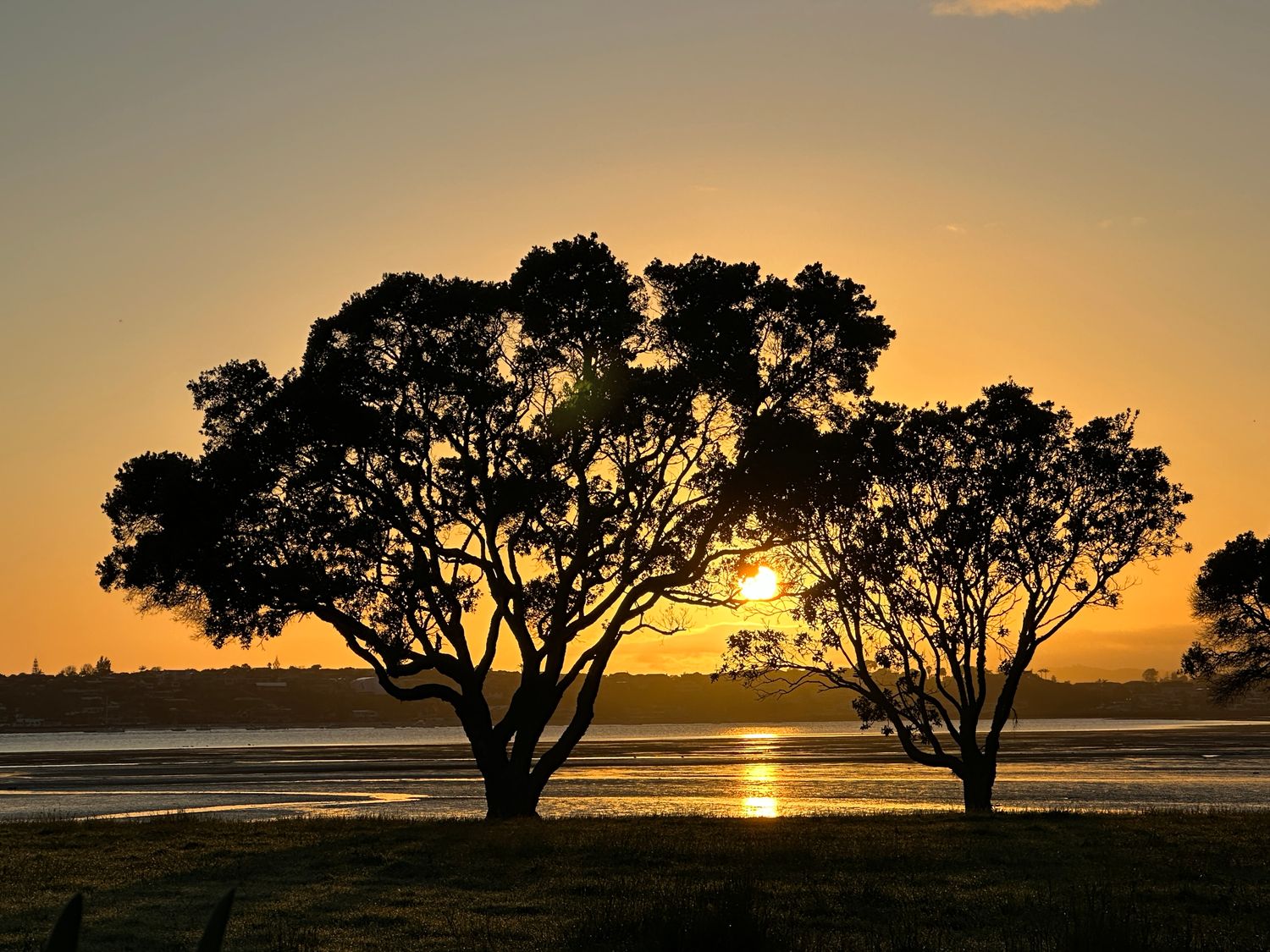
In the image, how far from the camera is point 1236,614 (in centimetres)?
5156

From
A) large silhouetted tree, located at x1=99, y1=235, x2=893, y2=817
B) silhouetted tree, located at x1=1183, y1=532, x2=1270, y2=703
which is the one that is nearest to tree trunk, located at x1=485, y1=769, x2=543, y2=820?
large silhouetted tree, located at x1=99, y1=235, x2=893, y2=817

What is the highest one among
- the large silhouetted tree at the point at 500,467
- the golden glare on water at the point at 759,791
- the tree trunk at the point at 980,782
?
the large silhouetted tree at the point at 500,467

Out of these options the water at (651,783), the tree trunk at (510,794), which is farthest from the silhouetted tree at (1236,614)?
the tree trunk at (510,794)

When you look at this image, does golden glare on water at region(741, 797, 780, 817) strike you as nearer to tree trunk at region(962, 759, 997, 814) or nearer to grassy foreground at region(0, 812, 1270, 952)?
tree trunk at region(962, 759, 997, 814)

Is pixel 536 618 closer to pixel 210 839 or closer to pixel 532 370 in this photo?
pixel 532 370

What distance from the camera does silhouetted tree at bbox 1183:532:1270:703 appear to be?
49.8 metres

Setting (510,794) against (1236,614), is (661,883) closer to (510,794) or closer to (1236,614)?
(510,794)

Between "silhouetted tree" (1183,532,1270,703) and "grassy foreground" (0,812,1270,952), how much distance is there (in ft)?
50.2

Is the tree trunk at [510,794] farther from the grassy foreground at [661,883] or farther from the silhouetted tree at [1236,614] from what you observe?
the silhouetted tree at [1236,614]

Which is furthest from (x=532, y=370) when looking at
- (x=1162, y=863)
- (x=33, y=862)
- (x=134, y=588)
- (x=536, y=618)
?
(x=1162, y=863)

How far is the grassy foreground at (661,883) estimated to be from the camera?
16.7m

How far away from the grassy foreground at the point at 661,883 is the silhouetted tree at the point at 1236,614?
1529 cm

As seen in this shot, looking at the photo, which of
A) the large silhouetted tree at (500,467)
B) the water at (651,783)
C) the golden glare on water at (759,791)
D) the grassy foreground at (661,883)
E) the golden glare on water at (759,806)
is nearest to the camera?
the grassy foreground at (661,883)

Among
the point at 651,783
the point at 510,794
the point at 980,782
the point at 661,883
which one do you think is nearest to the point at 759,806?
the point at 980,782
